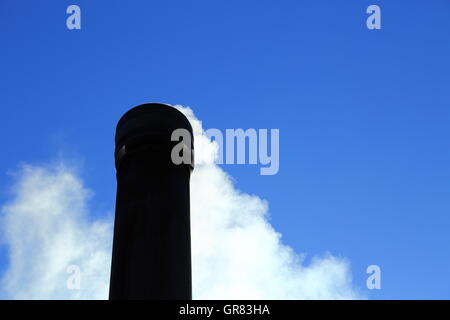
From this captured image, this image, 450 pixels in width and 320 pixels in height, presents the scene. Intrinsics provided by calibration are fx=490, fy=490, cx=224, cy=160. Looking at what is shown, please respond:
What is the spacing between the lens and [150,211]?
5.21 metres

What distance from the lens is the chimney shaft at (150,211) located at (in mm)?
4855

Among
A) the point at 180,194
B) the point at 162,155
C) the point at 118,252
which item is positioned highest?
the point at 162,155

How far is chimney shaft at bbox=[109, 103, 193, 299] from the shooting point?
486cm
